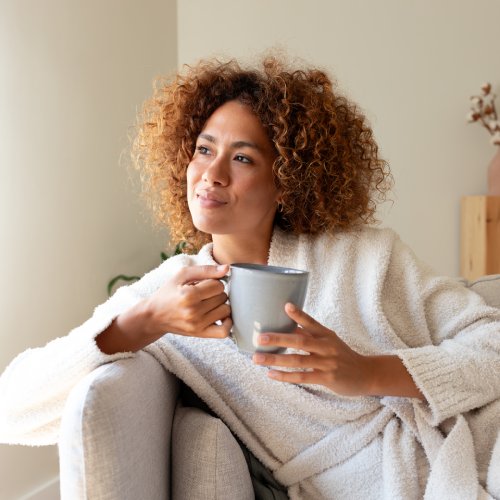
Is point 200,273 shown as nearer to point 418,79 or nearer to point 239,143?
point 239,143

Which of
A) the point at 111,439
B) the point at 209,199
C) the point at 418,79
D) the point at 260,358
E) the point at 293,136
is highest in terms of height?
the point at 418,79

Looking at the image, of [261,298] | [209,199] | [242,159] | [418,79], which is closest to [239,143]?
[242,159]

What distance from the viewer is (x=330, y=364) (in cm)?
86

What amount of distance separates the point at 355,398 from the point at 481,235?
5.40ft

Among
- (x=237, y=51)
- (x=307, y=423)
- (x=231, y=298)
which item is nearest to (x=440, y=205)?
(x=237, y=51)

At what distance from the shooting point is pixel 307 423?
3.68 ft

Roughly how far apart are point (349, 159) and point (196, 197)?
1.20 feet

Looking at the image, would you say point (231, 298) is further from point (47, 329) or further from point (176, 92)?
point (47, 329)

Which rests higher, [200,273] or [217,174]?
[217,174]

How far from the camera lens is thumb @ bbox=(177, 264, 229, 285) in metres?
0.85

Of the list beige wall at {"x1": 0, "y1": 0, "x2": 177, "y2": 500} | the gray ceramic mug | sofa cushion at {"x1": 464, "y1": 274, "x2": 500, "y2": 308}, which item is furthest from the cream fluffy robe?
beige wall at {"x1": 0, "y1": 0, "x2": 177, "y2": 500}

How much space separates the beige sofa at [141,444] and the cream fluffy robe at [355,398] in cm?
7

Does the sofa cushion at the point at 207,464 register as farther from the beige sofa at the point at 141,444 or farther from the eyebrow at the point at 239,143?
the eyebrow at the point at 239,143

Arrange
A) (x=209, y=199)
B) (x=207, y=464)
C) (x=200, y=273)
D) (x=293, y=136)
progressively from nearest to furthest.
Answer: (x=200, y=273), (x=207, y=464), (x=209, y=199), (x=293, y=136)
